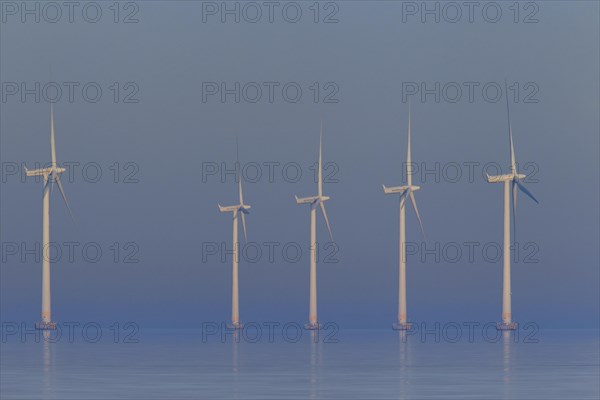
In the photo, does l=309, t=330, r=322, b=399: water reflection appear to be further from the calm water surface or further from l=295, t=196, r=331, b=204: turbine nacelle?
l=295, t=196, r=331, b=204: turbine nacelle

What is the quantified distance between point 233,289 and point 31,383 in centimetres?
10355

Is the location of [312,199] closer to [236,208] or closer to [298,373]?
[236,208]

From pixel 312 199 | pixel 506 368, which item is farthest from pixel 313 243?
pixel 506 368

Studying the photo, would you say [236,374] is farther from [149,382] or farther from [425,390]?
[425,390]

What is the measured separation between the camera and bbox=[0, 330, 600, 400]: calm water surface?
2243 inches

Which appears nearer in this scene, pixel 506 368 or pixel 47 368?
pixel 47 368

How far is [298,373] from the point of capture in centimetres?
7056

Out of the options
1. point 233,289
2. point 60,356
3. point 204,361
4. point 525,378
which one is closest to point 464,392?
point 525,378

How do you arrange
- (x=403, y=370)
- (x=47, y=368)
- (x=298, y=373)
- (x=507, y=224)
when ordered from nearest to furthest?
(x=298, y=373), (x=403, y=370), (x=47, y=368), (x=507, y=224)

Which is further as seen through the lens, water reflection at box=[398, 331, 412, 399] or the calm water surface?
water reflection at box=[398, 331, 412, 399]

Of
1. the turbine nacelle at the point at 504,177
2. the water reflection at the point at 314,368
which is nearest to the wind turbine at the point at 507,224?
the turbine nacelle at the point at 504,177

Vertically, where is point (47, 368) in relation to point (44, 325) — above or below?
above

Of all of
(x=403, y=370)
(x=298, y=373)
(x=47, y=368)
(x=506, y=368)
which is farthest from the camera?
(x=506, y=368)

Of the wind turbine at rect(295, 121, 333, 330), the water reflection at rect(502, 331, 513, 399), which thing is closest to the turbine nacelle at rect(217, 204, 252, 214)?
the wind turbine at rect(295, 121, 333, 330)
